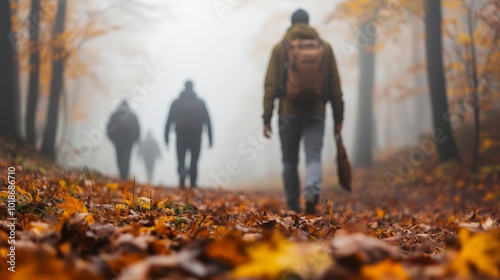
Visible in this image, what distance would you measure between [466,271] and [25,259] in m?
1.02

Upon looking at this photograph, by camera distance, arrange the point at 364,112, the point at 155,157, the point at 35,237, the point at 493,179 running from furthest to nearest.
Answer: the point at 155,157 < the point at 364,112 < the point at 493,179 < the point at 35,237

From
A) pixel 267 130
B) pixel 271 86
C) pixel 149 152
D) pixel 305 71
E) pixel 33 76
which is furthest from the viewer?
pixel 149 152

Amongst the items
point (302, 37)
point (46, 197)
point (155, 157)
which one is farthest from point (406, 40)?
point (46, 197)

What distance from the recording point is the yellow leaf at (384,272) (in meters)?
0.93

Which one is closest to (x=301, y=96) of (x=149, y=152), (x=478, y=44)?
(x=478, y=44)

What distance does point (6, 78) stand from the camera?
22.0ft

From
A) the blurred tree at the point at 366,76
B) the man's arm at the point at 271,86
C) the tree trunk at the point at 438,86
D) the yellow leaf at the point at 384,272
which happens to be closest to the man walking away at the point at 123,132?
the man's arm at the point at 271,86

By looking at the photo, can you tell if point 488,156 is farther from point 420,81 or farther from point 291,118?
point 420,81

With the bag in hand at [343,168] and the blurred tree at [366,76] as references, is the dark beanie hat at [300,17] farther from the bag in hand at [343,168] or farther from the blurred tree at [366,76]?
the blurred tree at [366,76]

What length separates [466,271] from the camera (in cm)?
102

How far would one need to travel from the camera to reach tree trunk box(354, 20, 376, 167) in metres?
14.4

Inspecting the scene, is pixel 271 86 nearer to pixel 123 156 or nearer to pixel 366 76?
pixel 123 156

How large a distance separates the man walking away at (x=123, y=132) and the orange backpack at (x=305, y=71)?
232 inches

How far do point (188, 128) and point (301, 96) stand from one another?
4.05 m
